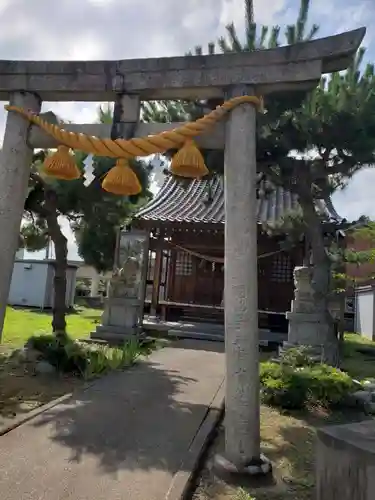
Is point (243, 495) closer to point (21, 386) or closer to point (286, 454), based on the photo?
point (286, 454)

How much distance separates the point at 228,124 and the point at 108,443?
130 inches

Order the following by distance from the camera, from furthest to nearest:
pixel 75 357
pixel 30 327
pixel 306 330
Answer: pixel 30 327 < pixel 306 330 < pixel 75 357

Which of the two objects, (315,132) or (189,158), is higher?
(315,132)

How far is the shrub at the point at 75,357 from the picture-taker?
7480 mm

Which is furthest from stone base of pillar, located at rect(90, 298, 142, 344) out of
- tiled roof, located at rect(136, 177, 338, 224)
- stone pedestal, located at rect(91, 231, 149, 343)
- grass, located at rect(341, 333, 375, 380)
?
grass, located at rect(341, 333, 375, 380)

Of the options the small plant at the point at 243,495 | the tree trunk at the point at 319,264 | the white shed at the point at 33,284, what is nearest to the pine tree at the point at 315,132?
the tree trunk at the point at 319,264

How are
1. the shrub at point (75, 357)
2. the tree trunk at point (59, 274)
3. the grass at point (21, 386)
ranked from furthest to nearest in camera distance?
the tree trunk at point (59, 274) → the shrub at point (75, 357) → the grass at point (21, 386)

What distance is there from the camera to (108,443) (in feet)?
14.1

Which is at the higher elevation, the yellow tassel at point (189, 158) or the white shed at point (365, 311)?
the yellow tassel at point (189, 158)

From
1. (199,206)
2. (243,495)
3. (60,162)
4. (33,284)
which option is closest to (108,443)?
(243,495)

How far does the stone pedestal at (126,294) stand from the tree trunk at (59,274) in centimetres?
287

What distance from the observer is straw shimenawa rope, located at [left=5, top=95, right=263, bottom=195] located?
4.21m

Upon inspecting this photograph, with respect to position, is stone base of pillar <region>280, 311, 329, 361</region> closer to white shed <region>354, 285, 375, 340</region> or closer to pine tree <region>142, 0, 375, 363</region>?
pine tree <region>142, 0, 375, 363</region>

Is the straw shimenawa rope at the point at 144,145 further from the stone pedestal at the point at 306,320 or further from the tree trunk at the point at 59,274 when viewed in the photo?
the stone pedestal at the point at 306,320
